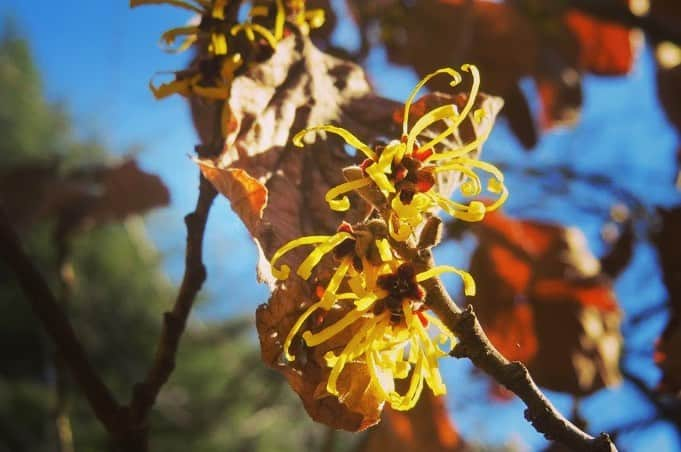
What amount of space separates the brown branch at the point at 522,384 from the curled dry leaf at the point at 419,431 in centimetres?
49

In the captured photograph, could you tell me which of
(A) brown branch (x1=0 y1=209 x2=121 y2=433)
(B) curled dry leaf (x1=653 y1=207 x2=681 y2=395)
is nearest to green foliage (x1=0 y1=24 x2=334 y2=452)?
(B) curled dry leaf (x1=653 y1=207 x2=681 y2=395)

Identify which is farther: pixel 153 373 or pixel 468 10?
pixel 468 10

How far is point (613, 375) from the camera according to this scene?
34.2 inches

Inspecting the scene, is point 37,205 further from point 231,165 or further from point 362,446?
point 231,165

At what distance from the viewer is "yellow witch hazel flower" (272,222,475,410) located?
349mm

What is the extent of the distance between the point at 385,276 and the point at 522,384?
0.25 feet

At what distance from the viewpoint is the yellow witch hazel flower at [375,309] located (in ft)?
1.15

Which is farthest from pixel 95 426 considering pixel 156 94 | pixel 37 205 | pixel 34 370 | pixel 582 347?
pixel 156 94

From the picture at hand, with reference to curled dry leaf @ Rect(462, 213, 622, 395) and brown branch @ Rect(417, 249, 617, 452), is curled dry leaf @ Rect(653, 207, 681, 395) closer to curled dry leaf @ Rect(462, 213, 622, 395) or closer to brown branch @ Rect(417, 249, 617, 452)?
curled dry leaf @ Rect(462, 213, 622, 395)

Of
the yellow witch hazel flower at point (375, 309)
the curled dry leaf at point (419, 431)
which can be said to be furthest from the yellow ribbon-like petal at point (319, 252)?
the curled dry leaf at point (419, 431)

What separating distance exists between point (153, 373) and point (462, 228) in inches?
24.6

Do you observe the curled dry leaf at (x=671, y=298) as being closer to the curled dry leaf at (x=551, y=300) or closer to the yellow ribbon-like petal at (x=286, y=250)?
the curled dry leaf at (x=551, y=300)

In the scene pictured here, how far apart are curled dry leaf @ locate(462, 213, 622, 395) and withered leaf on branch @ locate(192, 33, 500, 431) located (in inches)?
13.0

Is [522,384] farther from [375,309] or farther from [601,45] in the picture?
[601,45]
